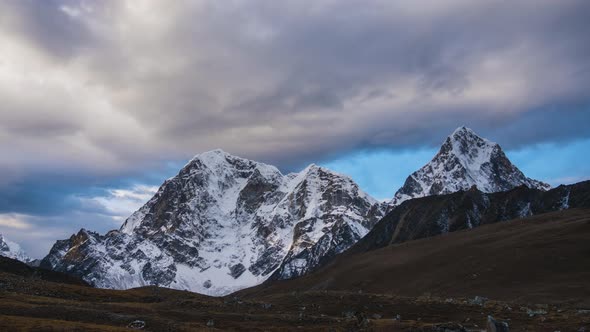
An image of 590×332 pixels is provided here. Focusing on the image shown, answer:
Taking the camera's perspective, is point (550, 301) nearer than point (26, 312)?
No

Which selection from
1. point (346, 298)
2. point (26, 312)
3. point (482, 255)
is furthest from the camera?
point (482, 255)

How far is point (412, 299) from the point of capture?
84250 millimetres

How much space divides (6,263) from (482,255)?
135 m

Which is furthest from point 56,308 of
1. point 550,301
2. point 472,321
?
point 550,301

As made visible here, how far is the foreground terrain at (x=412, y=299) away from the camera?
195 ft

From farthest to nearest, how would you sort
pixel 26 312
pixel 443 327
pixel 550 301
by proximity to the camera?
pixel 550 301 → pixel 26 312 → pixel 443 327

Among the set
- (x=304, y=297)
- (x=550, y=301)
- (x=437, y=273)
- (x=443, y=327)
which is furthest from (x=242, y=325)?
(x=437, y=273)

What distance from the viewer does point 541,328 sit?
54469 mm

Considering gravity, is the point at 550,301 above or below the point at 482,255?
below

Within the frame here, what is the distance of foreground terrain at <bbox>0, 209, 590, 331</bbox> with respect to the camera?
195ft

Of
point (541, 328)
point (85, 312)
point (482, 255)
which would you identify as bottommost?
point (541, 328)

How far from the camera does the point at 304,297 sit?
9331 cm

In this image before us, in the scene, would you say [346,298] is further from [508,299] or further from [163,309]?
[508,299]

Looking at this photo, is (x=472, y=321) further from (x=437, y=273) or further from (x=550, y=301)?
(x=437, y=273)
